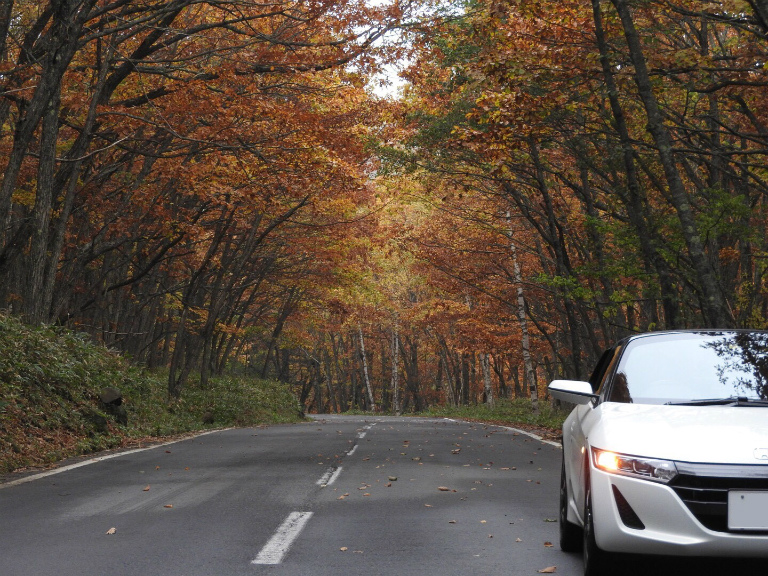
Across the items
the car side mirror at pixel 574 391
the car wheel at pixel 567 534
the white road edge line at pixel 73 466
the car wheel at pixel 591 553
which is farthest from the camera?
the white road edge line at pixel 73 466

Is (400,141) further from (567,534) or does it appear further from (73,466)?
(567,534)

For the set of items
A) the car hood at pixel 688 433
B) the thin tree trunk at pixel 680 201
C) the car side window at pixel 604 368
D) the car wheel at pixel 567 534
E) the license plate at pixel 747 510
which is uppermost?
the thin tree trunk at pixel 680 201

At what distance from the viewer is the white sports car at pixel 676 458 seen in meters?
4.40

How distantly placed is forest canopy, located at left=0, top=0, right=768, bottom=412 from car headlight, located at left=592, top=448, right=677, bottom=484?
26.0 feet

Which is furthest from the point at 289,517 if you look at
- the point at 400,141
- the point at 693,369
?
the point at 400,141

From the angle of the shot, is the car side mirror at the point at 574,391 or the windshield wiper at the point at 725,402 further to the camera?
the car side mirror at the point at 574,391

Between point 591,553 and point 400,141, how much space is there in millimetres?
17687

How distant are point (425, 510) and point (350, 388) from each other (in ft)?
227

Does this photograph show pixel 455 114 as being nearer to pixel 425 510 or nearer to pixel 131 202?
pixel 131 202

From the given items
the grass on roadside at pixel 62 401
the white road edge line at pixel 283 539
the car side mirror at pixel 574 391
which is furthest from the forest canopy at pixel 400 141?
the white road edge line at pixel 283 539

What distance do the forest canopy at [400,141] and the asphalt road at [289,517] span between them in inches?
189

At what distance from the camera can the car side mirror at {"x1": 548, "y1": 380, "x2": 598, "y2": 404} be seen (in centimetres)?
577

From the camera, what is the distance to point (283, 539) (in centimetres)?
661

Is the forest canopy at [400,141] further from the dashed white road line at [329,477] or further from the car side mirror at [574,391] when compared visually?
the car side mirror at [574,391]
